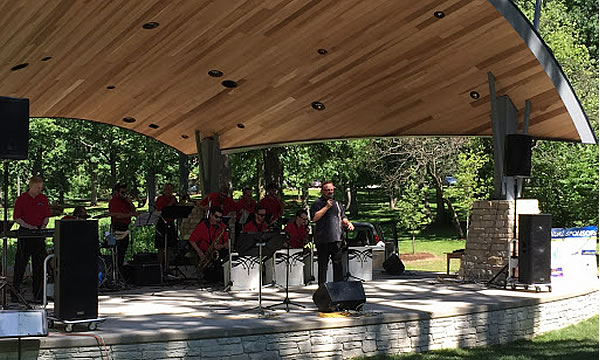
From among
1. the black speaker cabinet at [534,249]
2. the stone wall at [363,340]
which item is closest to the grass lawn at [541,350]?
the stone wall at [363,340]

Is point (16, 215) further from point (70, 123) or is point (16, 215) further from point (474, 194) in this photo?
point (70, 123)

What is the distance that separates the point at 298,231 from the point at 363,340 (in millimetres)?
3951

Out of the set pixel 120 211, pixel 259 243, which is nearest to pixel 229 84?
pixel 120 211

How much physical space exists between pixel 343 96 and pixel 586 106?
44.8ft

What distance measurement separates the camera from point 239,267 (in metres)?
11.3

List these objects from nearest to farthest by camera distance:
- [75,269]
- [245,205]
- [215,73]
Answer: [75,269] → [215,73] → [245,205]

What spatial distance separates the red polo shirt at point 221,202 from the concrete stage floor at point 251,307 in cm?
143

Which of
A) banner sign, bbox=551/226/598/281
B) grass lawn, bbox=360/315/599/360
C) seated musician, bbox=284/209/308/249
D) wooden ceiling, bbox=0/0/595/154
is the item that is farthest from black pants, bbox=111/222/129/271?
banner sign, bbox=551/226/598/281

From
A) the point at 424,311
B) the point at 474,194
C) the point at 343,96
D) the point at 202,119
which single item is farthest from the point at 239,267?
the point at 474,194

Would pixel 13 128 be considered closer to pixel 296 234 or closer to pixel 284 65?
pixel 296 234

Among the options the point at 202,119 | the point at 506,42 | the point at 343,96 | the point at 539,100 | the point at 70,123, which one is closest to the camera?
the point at 506,42

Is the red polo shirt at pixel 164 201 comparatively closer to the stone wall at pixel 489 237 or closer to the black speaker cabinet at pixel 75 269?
the stone wall at pixel 489 237

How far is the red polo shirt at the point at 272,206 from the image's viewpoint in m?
14.5

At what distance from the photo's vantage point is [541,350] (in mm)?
9312
